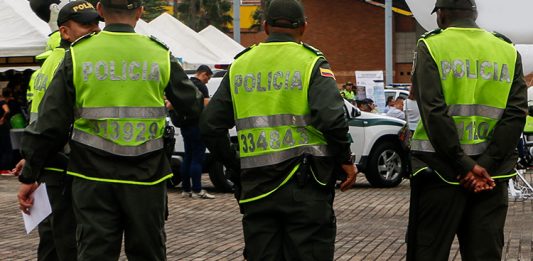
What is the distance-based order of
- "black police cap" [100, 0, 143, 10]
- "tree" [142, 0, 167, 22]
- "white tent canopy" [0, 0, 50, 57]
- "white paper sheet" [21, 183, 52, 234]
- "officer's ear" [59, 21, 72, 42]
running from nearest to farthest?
"black police cap" [100, 0, 143, 10] → "white paper sheet" [21, 183, 52, 234] → "officer's ear" [59, 21, 72, 42] → "white tent canopy" [0, 0, 50, 57] → "tree" [142, 0, 167, 22]

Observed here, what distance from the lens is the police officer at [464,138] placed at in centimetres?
598

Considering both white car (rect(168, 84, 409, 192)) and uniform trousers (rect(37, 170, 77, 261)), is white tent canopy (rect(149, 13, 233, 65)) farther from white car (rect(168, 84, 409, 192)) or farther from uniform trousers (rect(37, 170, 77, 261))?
uniform trousers (rect(37, 170, 77, 261))

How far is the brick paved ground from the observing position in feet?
33.6

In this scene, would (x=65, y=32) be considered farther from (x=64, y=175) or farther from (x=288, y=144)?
(x=288, y=144)

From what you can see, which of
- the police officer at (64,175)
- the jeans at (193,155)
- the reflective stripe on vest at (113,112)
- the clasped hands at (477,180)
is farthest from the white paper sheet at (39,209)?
the jeans at (193,155)

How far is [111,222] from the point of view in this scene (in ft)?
19.0

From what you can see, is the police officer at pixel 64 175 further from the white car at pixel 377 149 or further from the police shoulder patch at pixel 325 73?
the white car at pixel 377 149

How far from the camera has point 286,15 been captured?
598 cm

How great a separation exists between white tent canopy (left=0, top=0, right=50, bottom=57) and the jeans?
483 centimetres

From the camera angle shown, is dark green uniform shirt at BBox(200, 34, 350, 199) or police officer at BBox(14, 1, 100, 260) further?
police officer at BBox(14, 1, 100, 260)

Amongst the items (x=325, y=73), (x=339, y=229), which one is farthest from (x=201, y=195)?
(x=325, y=73)

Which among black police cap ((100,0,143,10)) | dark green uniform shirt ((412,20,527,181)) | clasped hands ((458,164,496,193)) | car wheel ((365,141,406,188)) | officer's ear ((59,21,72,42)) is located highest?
black police cap ((100,0,143,10))

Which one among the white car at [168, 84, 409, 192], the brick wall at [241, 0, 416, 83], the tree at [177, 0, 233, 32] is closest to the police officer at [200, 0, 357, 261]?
the white car at [168, 84, 409, 192]

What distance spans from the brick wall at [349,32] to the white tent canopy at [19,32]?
42382 millimetres
